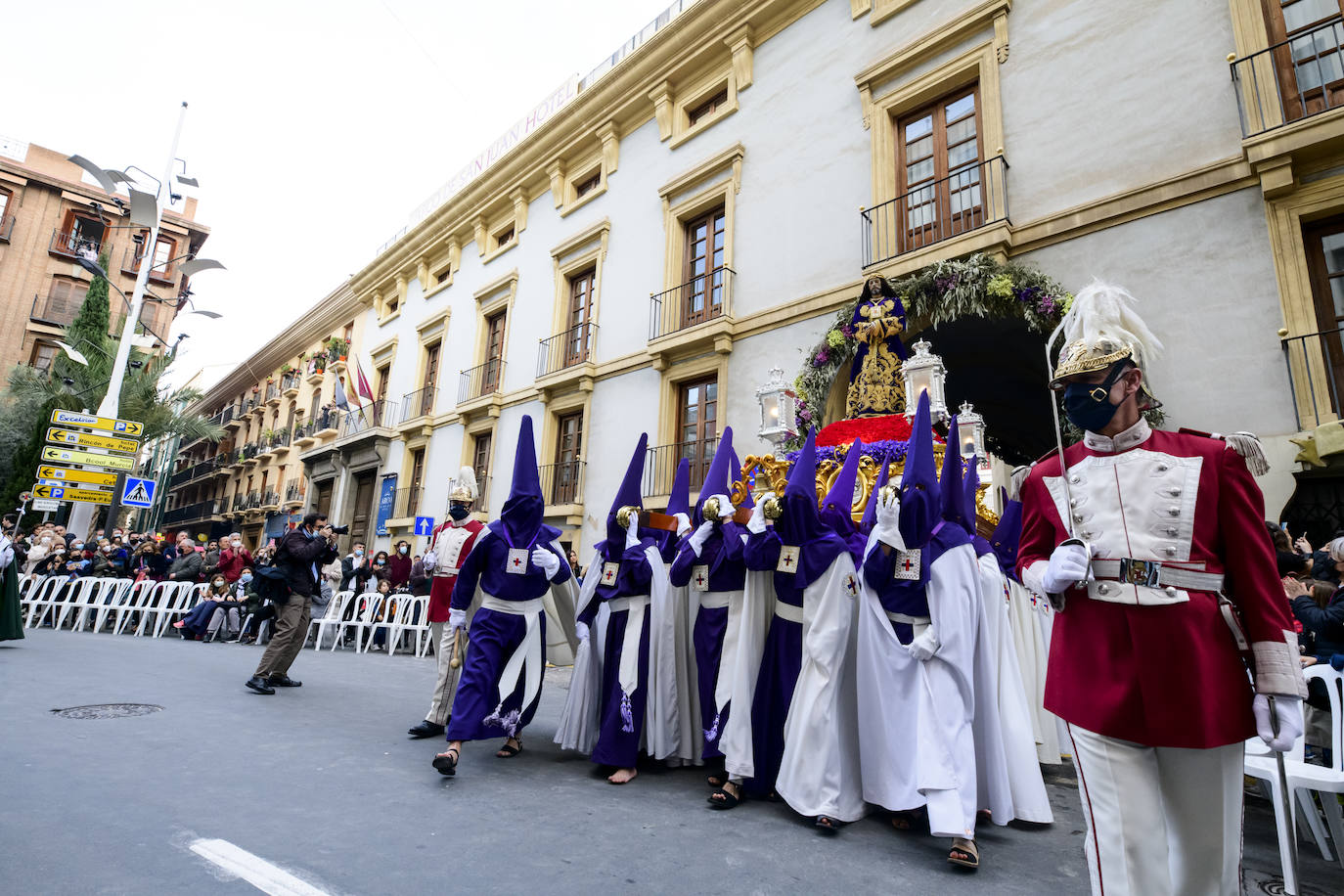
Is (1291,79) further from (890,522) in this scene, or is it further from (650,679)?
(650,679)

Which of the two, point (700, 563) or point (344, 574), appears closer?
point (700, 563)

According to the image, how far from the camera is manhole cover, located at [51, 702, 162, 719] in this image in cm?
528

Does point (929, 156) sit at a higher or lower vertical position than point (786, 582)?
higher

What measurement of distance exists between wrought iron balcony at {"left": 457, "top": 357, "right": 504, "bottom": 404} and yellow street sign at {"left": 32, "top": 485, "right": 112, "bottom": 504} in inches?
324

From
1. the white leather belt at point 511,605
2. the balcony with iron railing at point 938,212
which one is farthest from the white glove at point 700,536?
the balcony with iron railing at point 938,212

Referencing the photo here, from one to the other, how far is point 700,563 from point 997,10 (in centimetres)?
995

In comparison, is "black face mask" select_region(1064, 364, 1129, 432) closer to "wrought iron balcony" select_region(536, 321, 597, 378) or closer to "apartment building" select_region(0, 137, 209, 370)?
"wrought iron balcony" select_region(536, 321, 597, 378)

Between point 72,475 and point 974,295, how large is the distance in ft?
61.0

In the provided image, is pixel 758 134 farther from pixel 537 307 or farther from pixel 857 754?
pixel 857 754

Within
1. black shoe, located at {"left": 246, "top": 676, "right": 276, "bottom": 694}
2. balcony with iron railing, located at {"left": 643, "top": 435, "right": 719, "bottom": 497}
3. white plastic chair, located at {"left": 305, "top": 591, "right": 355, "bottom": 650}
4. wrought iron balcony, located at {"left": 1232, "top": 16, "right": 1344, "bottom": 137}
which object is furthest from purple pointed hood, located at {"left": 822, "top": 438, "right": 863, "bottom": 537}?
white plastic chair, located at {"left": 305, "top": 591, "right": 355, "bottom": 650}

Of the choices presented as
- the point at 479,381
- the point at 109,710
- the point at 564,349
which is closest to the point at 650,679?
the point at 109,710

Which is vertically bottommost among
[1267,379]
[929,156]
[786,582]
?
[786,582]

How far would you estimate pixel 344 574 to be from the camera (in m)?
15.8

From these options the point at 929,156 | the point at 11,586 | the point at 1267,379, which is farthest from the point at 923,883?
the point at 11,586
